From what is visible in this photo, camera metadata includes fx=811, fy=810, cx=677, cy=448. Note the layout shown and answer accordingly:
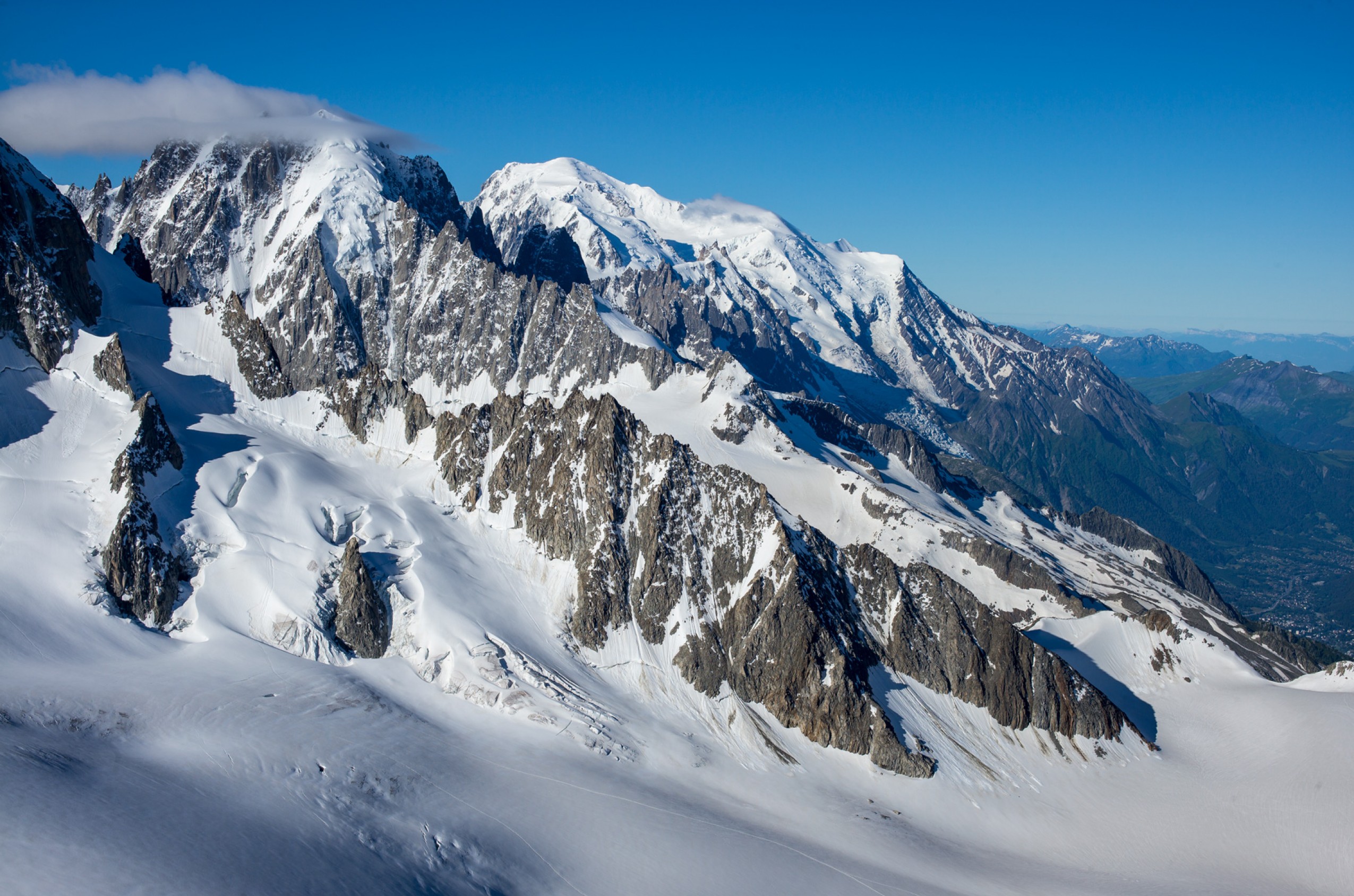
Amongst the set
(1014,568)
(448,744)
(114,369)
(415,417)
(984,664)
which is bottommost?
(448,744)

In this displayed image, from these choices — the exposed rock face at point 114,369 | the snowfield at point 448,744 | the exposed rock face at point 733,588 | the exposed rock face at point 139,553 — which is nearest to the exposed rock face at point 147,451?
the exposed rock face at point 139,553

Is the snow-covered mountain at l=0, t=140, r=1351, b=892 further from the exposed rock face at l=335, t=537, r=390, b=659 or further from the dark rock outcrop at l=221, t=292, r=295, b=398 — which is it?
the dark rock outcrop at l=221, t=292, r=295, b=398

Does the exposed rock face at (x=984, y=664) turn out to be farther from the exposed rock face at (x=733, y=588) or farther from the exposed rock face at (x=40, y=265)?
the exposed rock face at (x=40, y=265)

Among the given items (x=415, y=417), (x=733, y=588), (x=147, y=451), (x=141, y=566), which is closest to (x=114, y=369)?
(x=147, y=451)

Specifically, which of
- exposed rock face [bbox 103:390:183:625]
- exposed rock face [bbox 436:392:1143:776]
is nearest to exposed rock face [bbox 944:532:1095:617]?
exposed rock face [bbox 436:392:1143:776]

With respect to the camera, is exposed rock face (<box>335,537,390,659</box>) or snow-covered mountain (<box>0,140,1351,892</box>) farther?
exposed rock face (<box>335,537,390,659</box>)

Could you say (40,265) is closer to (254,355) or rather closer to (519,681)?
(254,355)

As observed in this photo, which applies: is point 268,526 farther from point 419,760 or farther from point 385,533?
point 419,760
